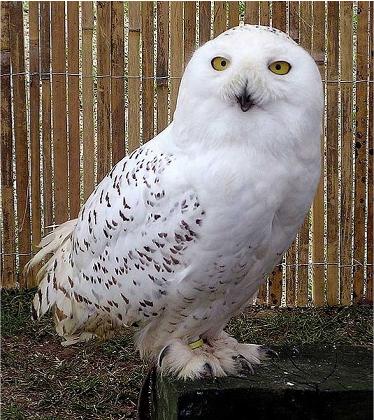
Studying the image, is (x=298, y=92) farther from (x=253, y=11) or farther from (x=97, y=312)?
(x=253, y=11)

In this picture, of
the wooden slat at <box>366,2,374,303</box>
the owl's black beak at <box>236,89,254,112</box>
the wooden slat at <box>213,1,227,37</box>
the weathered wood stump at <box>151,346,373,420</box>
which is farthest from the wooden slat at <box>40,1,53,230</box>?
the owl's black beak at <box>236,89,254,112</box>

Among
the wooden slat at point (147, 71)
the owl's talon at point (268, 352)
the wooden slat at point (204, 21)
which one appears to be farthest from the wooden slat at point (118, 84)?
the owl's talon at point (268, 352)

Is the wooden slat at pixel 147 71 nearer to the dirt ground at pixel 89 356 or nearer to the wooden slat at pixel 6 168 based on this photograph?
the wooden slat at pixel 6 168

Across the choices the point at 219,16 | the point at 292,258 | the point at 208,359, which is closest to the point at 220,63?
the point at 208,359

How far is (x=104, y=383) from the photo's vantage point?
3828mm

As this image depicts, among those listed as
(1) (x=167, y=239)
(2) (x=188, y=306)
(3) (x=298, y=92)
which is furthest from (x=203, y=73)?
(2) (x=188, y=306)

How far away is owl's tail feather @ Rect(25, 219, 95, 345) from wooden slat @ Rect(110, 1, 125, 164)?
1.27 metres

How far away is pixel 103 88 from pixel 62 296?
1.75 meters

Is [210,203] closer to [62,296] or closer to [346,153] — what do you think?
[62,296]

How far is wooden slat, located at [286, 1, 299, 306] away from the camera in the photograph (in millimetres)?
4336

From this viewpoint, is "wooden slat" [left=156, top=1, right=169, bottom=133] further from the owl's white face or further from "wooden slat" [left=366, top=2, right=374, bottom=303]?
the owl's white face

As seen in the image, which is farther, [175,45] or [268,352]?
[175,45]

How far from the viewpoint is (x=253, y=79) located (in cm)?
230

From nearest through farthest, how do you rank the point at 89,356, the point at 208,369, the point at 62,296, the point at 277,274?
1. the point at 208,369
2. the point at 62,296
3. the point at 89,356
4. the point at 277,274
